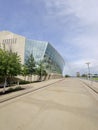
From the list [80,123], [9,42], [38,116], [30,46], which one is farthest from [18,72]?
[30,46]

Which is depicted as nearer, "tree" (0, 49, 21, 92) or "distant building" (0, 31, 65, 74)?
"tree" (0, 49, 21, 92)

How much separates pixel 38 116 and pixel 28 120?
0.74 meters

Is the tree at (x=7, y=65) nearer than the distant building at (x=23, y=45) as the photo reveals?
Yes

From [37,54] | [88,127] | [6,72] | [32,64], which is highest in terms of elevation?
[37,54]

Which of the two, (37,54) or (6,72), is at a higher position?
(37,54)

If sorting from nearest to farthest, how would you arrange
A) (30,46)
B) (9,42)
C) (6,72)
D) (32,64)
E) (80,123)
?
(80,123) < (6,72) < (32,64) < (9,42) < (30,46)

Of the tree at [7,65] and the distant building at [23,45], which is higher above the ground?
the distant building at [23,45]

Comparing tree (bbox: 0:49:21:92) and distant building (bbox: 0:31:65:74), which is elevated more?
distant building (bbox: 0:31:65:74)

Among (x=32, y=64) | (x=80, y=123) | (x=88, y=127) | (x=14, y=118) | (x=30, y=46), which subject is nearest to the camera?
(x=88, y=127)

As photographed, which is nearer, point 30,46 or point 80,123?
point 80,123

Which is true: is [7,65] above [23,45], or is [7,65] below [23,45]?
below

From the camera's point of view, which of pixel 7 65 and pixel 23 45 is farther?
pixel 23 45

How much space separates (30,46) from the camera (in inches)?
2635

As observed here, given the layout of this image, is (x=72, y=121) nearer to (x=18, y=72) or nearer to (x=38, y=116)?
Answer: (x=38, y=116)
